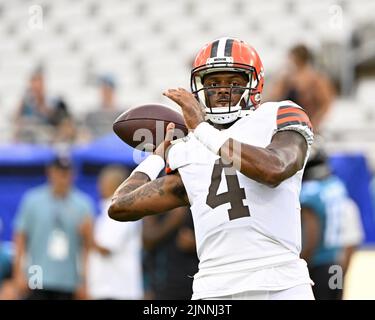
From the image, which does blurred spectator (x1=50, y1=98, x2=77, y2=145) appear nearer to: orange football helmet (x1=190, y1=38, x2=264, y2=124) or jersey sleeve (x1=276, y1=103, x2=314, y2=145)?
orange football helmet (x1=190, y1=38, x2=264, y2=124)

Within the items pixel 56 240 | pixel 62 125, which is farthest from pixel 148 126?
pixel 62 125

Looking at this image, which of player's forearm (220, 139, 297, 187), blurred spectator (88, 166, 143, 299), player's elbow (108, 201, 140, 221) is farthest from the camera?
blurred spectator (88, 166, 143, 299)

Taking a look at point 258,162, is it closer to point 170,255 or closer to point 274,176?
point 274,176

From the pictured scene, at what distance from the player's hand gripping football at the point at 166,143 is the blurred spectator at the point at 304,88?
3.22m

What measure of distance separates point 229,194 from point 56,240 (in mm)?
3814

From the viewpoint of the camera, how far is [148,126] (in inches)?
162

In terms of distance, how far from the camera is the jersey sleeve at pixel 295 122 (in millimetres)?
3587

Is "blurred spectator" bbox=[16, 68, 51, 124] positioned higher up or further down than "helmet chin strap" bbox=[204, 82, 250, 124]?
higher up

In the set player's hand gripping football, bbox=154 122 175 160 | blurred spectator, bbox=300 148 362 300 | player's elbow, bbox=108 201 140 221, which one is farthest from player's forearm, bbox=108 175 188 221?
blurred spectator, bbox=300 148 362 300

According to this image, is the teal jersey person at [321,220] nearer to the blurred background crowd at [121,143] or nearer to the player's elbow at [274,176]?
the blurred background crowd at [121,143]

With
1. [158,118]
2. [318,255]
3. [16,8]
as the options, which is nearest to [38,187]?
[318,255]

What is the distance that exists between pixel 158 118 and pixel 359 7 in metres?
8.78

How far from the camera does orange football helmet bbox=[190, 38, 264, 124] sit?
376 centimetres

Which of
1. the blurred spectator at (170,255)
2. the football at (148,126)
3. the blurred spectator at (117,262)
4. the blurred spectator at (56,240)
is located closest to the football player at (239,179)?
the football at (148,126)
